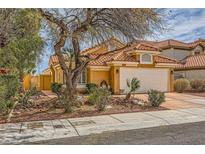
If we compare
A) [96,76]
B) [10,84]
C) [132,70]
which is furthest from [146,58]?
[10,84]

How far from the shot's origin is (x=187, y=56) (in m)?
37.3

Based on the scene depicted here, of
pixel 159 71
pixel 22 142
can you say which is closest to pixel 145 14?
pixel 22 142

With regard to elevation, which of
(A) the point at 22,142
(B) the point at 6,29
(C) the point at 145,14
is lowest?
(A) the point at 22,142

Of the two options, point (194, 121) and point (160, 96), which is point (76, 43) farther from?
point (194, 121)

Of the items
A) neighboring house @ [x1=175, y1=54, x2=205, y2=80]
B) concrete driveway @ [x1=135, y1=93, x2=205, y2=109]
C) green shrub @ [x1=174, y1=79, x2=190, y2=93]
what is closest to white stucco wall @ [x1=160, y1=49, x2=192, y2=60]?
neighboring house @ [x1=175, y1=54, x2=205, y2=80]

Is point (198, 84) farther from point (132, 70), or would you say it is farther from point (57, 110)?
point (57, 110)

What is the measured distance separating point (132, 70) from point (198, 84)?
737 centimetres

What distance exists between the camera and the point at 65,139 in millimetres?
8812

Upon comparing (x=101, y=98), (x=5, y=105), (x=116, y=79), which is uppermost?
(x=116, y=79)

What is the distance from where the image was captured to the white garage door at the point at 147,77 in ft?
81.7

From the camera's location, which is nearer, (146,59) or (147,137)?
(147,137)

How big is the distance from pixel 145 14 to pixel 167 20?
1.35 meters

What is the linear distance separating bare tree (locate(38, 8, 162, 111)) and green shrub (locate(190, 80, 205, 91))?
48.5 feet

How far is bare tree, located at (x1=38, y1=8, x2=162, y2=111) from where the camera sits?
560 inches
